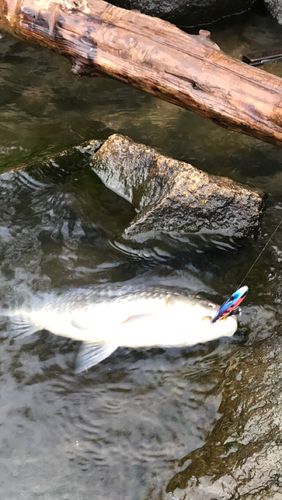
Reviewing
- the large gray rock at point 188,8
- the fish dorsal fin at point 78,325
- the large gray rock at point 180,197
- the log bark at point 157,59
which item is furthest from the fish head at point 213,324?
the large gray rock at point 188,8

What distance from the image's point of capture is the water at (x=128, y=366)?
270 cm

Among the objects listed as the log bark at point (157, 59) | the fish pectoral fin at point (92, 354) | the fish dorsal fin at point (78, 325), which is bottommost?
the fish pectoral fin at point (92, 354)

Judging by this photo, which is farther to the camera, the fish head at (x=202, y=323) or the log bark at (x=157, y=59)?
the log bark at (x=157, y=59)

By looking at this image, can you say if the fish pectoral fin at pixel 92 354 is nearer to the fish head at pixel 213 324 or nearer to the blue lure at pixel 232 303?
the fish head at pixel 213 324

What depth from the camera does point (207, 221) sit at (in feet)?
13.6

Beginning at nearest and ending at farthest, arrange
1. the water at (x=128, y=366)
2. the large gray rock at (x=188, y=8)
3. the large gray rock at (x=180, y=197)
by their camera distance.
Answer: the water at (x=128, y=366)
the large gray rock at (x=180, y=197)
the large gray rock at (x=188, y=8)

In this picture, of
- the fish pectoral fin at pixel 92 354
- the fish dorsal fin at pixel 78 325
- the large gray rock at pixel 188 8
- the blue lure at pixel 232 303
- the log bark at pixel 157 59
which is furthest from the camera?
the large gray rock at pixel 188 8

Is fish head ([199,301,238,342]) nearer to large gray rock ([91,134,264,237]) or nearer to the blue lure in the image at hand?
the blue lure

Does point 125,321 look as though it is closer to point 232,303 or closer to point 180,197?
point 232,303

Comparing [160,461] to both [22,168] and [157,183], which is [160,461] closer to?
[157,183]

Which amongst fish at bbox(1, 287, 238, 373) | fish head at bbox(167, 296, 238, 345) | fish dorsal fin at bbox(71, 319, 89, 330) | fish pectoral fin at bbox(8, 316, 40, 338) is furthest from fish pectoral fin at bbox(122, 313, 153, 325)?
fish pectoral fin at bbox(8, 316, 40, 338)

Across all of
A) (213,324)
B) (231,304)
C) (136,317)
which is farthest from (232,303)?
(136,317)

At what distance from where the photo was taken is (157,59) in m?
3.90

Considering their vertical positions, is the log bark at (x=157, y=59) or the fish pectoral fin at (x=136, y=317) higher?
the log bark at (x=157, y=59)
